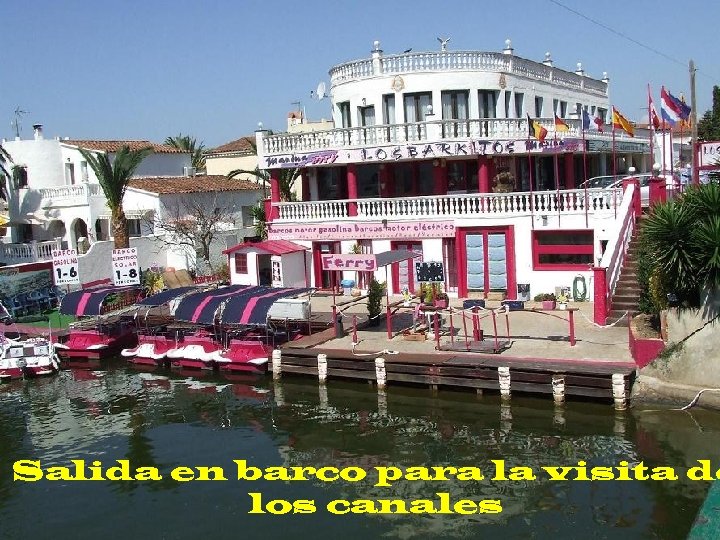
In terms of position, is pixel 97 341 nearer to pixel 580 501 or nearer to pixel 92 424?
pixel 92 424

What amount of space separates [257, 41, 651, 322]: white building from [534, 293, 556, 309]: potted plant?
1.54 feet

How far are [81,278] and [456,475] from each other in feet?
81.8

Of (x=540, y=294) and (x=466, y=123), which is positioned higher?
(x=466, y=123)

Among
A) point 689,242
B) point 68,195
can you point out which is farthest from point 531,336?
point 68,195

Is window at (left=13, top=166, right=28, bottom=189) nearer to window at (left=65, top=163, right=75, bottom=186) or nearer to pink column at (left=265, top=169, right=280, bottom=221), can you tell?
window at (left=65, top=163, right=75, bottom=186)

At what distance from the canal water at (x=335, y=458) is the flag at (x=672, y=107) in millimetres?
10977

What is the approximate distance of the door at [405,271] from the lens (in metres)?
30.6

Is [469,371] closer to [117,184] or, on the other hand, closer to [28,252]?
[117,184]

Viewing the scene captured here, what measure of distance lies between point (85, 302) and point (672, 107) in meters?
20.5

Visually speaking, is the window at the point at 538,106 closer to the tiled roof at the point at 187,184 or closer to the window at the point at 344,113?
the window at the point at 344,113

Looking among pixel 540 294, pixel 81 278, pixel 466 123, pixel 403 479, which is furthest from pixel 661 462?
pixel 81 278

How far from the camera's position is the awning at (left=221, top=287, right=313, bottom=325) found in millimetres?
24938

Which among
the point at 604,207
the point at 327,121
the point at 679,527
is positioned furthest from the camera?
the point at 327,121

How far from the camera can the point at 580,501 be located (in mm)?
14727
